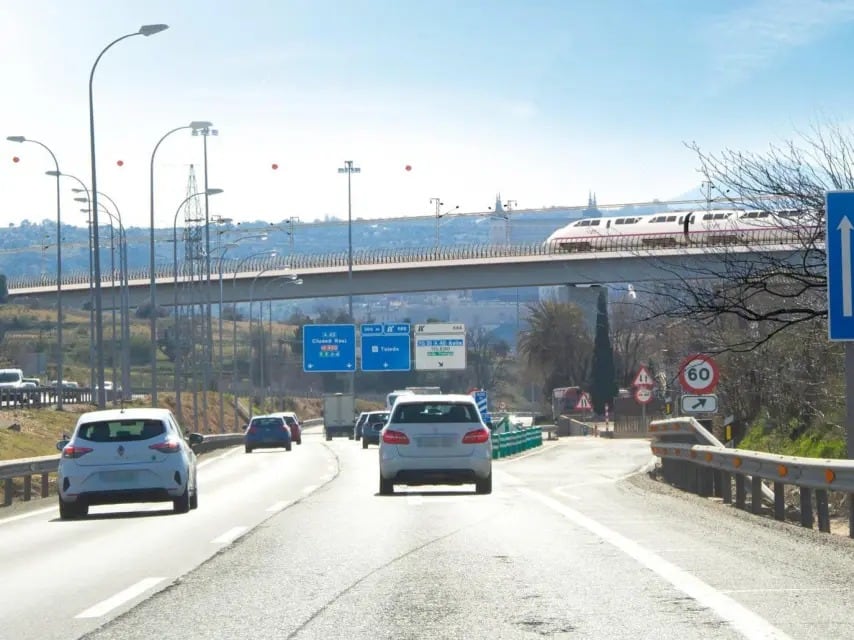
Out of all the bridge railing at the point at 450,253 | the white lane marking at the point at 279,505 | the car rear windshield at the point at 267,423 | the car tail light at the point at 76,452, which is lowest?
the car rear windshield at the point at 267,423

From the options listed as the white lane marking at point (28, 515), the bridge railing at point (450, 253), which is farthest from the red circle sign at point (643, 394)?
the bridge railing at point (450, 253)

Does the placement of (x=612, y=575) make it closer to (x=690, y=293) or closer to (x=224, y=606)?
(x=224, y=606)

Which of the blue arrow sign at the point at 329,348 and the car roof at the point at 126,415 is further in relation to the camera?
the blue arrow sign at the point at 329,348

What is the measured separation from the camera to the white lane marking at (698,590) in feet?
29.1

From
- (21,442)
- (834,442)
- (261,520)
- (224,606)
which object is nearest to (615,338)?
(21,442)

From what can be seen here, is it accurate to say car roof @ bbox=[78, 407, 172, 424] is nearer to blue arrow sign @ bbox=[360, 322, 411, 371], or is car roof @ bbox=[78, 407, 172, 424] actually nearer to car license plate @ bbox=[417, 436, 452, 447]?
car license plate @ bbox=[417, 436, 452, 447]

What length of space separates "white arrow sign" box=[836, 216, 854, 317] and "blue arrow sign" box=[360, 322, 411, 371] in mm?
59809

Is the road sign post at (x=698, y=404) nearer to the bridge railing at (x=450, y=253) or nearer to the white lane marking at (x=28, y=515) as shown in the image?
the white lane marking at (x=28, y=515)

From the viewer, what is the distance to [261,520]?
19328 mm

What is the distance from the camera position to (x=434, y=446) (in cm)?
2450

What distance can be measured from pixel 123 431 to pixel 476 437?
19.0 feet

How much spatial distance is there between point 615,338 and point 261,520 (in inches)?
4077

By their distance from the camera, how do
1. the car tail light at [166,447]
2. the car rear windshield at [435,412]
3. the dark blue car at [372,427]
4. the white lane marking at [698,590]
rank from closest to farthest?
the white lane marking at [698,590] < the car tail light at [166,447] < the car rear windshield at [435,412] < the dark blue car at [372,427]

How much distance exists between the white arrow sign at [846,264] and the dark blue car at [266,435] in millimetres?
43408
